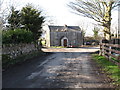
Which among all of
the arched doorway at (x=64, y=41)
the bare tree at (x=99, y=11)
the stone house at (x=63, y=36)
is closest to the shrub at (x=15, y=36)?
the bare tree at (x=99, y=11)

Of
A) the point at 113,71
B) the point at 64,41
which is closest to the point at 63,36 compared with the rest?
the point at 64,41

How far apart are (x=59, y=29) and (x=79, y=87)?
161 feet

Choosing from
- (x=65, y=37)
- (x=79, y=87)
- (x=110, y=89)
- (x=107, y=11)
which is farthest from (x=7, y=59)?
(x=65, y=37)

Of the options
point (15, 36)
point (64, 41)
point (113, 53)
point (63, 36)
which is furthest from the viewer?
point (63, 36)

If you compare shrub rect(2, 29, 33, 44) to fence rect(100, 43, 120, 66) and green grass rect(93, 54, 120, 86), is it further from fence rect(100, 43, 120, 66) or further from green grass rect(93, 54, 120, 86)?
fence rect(100, 43, 120, 66)

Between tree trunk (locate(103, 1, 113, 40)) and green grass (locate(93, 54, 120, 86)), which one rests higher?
tree trunk (locate(103, 1, 113, 40))

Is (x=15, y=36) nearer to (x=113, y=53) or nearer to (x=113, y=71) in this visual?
(x=113, y=53)

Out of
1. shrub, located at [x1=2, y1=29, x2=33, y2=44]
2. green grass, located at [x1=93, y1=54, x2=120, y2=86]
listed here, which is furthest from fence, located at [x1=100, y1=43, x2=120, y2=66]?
shrub, located at [x1=2, y1=29, x2=33, y2=44]

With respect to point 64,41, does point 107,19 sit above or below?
above

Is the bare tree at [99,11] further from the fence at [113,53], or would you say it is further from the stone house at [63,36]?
the stone house at [63,36]

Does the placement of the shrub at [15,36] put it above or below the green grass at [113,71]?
above

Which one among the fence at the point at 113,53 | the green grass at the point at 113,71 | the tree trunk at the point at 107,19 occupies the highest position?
Result: the tree trunk at the point at 107,19

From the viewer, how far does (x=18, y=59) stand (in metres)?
11.6

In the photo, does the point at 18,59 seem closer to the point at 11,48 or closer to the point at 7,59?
the point at 11,48
